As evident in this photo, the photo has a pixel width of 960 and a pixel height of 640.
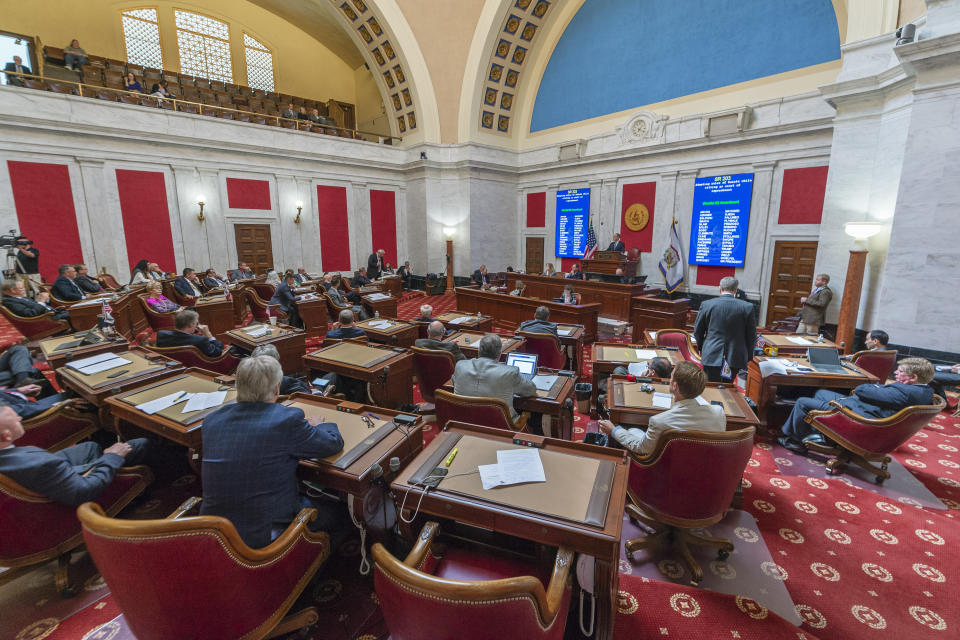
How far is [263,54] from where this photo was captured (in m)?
13.7

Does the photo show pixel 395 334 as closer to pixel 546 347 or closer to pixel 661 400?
pixel 546 347

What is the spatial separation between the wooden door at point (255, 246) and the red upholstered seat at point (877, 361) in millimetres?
11689

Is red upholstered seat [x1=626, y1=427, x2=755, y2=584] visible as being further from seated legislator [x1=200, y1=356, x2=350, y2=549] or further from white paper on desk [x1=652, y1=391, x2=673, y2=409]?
seated legislator [x1=200, y1=356, x2=350, y2=549]

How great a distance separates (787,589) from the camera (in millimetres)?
2148

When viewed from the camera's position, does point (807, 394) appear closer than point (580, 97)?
Yes

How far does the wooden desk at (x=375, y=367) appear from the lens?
11.6 ft

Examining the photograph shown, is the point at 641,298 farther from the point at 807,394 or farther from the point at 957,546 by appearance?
the point at 957,546

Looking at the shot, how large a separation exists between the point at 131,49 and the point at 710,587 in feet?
56.8

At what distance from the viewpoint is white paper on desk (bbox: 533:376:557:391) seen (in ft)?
10.2

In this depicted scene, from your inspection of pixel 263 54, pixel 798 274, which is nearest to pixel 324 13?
pixel 263 54

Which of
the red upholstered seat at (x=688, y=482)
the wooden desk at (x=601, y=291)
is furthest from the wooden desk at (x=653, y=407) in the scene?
the wooden desk at (x=601, y=291)

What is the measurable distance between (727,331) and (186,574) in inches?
172

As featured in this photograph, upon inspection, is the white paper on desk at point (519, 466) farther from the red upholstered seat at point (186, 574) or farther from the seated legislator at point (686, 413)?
the red upholstered seat at point (186, 574)

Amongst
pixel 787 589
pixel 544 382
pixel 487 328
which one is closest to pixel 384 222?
pixel 487 328
